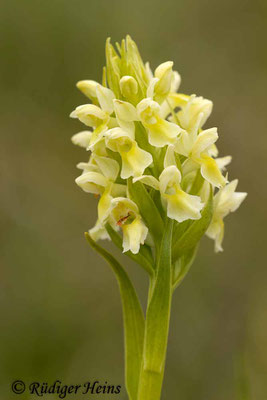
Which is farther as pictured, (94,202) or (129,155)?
(94,202)

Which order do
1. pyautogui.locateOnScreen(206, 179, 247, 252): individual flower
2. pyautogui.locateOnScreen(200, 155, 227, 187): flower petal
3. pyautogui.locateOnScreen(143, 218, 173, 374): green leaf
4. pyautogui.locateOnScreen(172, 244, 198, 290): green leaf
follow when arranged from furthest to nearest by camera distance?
1. pyautogui.locateOnScreen(206, 179, 247, 252): individual flower
2. pyautogui.locateOnScreen(172, 244, 198, 290): green leaf
3. pyautogui.locateOnScreen(200, 155, 227, 187): flower petal
4. pyautogui.locateOnScreen(143, 218, 173, 374): green leaf

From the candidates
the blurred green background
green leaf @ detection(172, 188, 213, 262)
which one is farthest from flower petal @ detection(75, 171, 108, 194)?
the blurred green background

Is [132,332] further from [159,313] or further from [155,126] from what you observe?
[155,126]

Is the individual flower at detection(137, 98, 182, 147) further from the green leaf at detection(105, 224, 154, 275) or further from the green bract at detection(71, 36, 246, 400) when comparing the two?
the green leaf at detection(105, 224, 154, 275)

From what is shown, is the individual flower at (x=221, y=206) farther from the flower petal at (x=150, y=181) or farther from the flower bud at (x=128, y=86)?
the flower bud at (x=128, y=86)

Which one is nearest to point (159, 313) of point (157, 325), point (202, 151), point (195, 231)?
point (157, 325)

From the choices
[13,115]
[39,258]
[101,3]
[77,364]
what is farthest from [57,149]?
[77,364]

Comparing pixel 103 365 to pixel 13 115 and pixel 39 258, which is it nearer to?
pixel 39 258
